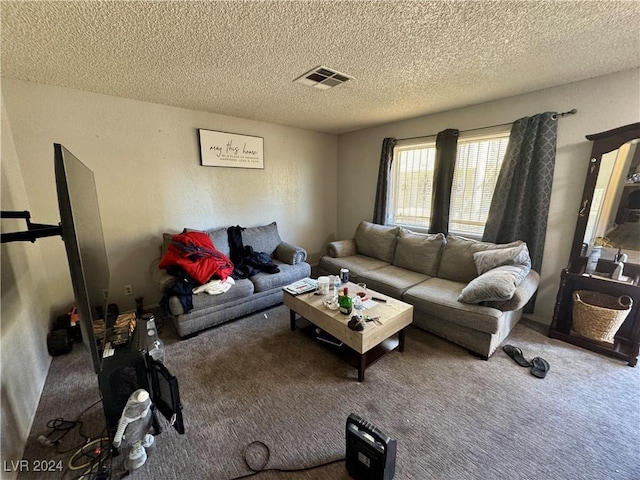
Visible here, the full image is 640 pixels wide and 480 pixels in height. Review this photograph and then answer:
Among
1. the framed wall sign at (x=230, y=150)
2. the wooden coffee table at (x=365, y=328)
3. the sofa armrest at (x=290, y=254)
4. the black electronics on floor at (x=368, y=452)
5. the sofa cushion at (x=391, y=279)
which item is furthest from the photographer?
the sofa armrest at (x=290, y=254)

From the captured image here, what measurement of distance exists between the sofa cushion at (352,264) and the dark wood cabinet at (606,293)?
170 centimetres

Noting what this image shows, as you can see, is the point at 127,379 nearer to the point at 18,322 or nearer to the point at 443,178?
the point at 18,322

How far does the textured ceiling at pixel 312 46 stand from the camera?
1316 millimetres

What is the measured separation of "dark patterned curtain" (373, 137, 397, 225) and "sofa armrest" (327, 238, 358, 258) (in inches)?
24.3

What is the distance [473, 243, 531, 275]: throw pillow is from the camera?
7.58ft

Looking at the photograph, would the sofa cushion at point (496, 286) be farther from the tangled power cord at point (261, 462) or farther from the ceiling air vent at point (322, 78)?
the ceiling air vent at point (322, 78)

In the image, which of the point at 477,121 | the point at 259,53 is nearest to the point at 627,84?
the point at 477,121

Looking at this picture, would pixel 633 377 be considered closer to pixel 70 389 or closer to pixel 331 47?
pixel 331 47

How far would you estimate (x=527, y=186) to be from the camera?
258 centimetres

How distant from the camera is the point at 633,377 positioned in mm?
1864

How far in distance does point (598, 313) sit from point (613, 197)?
0.98m

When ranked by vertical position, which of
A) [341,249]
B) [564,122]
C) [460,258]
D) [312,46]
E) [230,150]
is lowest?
[341,249]

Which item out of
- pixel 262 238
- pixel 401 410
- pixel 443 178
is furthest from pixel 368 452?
pixel 443 178

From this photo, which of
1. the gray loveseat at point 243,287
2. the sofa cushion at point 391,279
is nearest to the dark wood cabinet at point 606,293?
the sofa cushion at point 391,279
